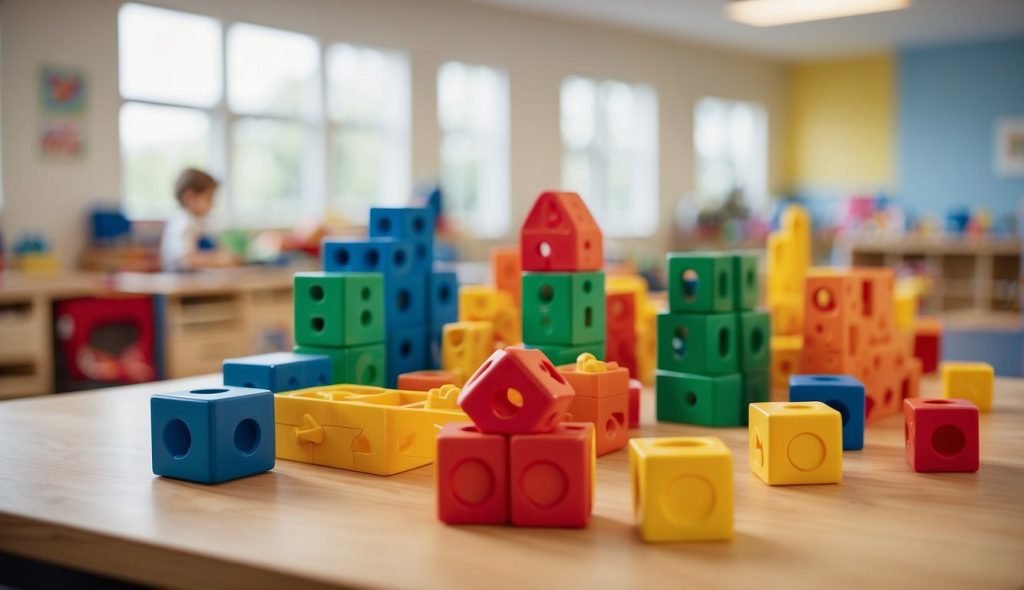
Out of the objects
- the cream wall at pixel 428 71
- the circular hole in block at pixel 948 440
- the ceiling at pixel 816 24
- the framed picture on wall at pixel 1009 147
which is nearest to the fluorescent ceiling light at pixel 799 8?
the ceiling at pixel 816 24

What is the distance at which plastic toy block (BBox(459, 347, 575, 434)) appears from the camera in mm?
1144

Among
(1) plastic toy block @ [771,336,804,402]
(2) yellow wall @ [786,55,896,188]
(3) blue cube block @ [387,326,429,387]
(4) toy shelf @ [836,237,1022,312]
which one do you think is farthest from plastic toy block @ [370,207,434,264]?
(2) yellow wall @ [786,55,896,188]

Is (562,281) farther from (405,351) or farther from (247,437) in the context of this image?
(247,437)

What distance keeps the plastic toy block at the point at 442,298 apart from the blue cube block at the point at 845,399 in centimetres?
78

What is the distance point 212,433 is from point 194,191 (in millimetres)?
3539

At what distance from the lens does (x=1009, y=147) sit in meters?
9.73

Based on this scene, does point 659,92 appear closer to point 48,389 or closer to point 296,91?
point 296,91

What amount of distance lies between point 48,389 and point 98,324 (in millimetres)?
335

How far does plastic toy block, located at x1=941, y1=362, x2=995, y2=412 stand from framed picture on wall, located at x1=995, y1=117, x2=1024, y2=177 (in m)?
8.76

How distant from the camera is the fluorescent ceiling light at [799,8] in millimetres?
7230

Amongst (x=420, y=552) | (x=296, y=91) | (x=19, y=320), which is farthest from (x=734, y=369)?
(x=296, y=91)

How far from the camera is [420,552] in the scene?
1.04m

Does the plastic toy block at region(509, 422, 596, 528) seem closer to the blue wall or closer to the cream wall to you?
the cream wall

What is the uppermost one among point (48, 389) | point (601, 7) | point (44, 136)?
point (601, 7)
